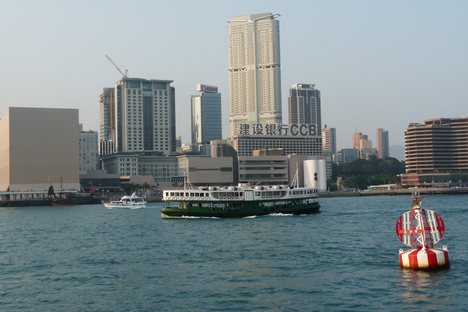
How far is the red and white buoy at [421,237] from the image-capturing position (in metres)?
40.2

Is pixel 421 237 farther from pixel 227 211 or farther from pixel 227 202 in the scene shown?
pixel 227 202

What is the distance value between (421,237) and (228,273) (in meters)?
12.0

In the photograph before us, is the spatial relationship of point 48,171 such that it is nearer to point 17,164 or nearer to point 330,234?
point 17,164

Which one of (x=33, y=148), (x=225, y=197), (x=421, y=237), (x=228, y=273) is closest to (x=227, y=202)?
(x=225, y=197)

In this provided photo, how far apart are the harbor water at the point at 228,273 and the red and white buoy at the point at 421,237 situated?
2.31 feet

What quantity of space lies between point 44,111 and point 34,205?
92.1ft

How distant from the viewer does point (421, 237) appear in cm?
4100

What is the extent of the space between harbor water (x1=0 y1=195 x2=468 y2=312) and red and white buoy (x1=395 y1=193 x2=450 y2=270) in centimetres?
71

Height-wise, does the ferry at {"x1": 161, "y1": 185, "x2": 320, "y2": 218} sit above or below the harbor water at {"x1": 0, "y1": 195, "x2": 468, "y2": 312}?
above

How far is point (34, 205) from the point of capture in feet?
629

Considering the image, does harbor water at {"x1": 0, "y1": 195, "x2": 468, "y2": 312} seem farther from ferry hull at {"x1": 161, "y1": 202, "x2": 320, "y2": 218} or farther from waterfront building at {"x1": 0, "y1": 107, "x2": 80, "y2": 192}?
waterfront building at {"x1": 0, "y1": 107, "x2": 80, "y2": 192}

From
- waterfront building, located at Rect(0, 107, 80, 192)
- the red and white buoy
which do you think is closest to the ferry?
the red and white buoy

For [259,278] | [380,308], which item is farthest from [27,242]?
[380,308]

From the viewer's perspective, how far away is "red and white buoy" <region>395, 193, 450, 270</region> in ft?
132
